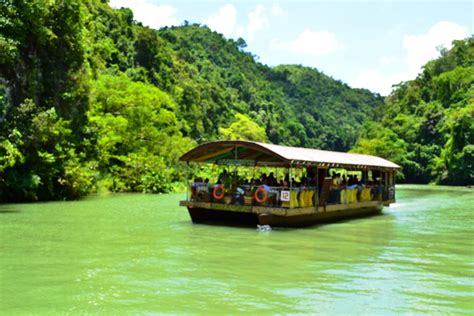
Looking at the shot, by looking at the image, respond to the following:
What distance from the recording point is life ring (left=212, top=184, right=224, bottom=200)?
57.3 feet

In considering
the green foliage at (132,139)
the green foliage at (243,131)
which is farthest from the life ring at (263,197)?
the green foliage at (243,131)

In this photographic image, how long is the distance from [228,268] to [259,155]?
27.7ft

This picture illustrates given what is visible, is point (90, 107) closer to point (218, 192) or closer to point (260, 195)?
point (218, 192)

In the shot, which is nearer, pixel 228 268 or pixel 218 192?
pixel 228 268

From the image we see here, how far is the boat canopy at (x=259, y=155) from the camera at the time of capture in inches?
656

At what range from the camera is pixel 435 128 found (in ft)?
253

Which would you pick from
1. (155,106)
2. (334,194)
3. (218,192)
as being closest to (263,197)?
(218,192)

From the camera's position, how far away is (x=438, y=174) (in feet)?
229

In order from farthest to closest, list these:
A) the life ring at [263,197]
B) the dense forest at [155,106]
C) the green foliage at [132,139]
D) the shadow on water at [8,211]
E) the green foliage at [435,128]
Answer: the green foliage at [435,128] → the green foliage at [132,139] → the dense forest at [155,106] → the shadow on water at [8,211] → the life ring at [263,197]

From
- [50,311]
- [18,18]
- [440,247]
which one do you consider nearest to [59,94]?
[18,18]

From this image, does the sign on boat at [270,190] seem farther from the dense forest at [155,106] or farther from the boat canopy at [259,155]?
the dense forest at [155,106]

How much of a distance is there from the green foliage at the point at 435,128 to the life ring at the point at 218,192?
50.8m

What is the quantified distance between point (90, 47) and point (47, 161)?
9.29m

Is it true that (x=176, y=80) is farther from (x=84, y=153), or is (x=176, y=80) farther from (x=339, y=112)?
(x=339, y=112)
